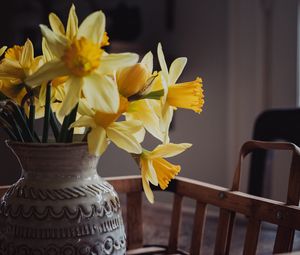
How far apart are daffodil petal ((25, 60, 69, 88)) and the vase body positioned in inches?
3.2

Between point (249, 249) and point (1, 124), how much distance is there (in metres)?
0.39

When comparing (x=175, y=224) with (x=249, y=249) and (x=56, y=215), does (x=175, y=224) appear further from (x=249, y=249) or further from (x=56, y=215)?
(x=56, y=215)

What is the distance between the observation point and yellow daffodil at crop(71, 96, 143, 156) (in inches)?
20.8

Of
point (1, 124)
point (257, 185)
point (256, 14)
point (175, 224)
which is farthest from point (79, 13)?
point (1, 124)

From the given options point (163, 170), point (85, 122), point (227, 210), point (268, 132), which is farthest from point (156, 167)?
point (268, 132)

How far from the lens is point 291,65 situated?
78.3 inches

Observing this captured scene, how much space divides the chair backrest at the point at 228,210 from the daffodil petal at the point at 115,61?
28 cm

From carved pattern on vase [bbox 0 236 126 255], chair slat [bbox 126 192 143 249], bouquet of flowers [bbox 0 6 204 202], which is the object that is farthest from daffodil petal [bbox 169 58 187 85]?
chair slat [bbox 126 192 143 249]

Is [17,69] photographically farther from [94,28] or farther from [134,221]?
[134,221]

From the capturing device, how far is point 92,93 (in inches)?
19.4

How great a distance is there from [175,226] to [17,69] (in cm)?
42

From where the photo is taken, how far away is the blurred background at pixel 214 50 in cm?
203

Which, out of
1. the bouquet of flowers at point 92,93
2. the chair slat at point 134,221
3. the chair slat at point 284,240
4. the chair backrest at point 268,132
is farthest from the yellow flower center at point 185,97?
the chair backrest at point 268,132

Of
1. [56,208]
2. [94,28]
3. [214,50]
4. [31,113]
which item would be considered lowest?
[56,208]
